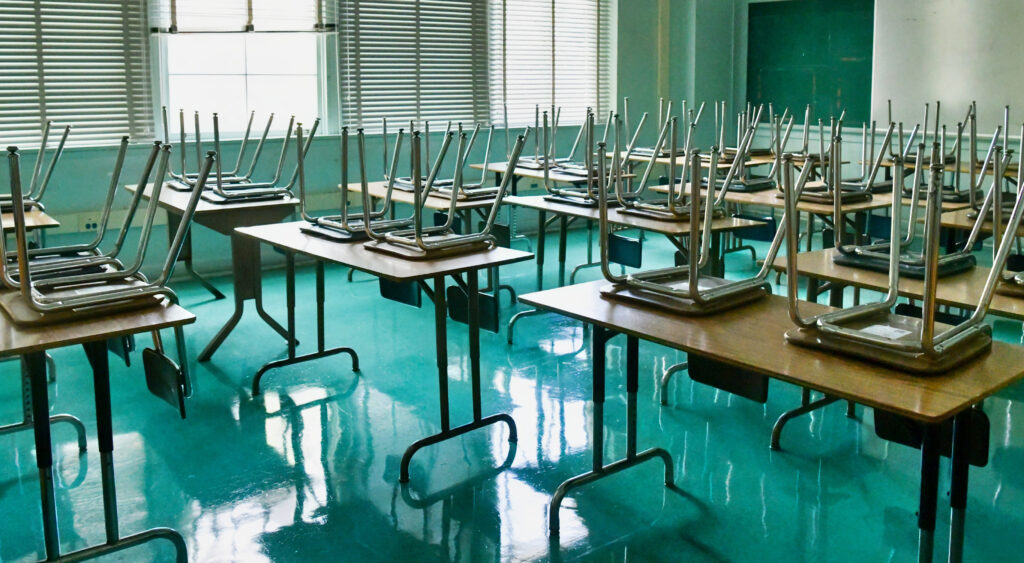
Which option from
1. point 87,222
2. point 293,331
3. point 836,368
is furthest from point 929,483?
point 87,222

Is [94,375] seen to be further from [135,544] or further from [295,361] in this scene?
[295,361]

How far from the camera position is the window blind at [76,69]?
5.05 m

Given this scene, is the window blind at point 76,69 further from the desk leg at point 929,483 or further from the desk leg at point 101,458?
the desk leg at point 929,483

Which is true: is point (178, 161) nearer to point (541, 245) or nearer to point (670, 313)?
point (541, 245)

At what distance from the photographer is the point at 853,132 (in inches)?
281

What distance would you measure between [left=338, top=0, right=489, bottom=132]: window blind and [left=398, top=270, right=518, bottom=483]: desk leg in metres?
3.54

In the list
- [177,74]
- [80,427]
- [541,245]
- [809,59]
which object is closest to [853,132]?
[809,59]

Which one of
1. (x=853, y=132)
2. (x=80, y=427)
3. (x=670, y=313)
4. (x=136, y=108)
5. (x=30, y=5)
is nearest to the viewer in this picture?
(x=670, y=313)

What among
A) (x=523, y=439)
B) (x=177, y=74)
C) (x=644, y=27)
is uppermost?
(x=644, y=27)

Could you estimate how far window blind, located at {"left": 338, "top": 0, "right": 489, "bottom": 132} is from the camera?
6188 millimetres

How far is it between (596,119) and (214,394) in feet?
15.2

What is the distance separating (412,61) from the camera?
6477mm

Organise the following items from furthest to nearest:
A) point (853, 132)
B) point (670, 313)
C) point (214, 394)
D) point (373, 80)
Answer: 1. point (853, 132)
2. point (373, 80)
3. point (214, 394)
4. point (670, 313)

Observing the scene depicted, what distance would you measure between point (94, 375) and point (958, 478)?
1802 millimetres
